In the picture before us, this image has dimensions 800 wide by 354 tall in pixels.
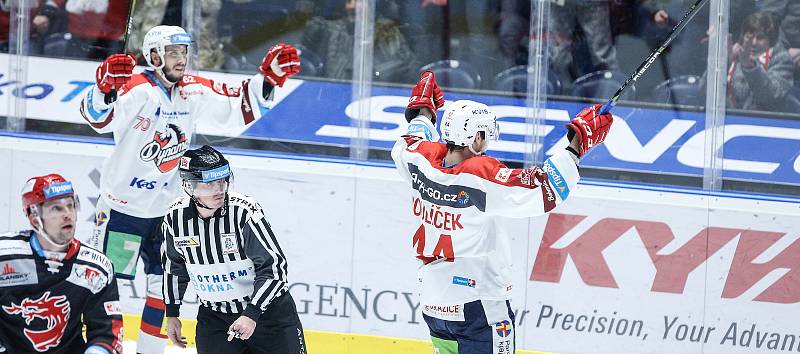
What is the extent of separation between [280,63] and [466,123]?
1355mm

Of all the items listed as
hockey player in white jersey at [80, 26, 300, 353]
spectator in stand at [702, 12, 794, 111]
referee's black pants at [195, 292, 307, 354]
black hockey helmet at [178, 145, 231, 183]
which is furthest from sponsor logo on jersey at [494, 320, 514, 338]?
spectator in stand at [702, 12, 794, 111]

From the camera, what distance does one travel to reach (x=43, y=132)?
656cm

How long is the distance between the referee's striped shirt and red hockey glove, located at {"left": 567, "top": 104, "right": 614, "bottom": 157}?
1046mm

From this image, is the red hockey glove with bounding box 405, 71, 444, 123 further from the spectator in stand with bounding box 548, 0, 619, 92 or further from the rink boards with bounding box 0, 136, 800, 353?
the spectator in stand with bounding box 548, 0, 619, 92

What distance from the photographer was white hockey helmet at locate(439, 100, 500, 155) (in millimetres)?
4406

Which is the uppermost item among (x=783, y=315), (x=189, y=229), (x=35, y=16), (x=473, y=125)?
(x=35, y=16)

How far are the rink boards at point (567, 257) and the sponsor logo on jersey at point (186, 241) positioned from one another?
180 cm

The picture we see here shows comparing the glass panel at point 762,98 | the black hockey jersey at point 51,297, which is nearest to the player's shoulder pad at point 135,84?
the black hockey jersey at point 51,297

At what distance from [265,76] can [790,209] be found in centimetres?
233

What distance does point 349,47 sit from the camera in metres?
6.37

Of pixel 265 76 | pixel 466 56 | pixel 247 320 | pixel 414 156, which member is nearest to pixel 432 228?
pixel 414 156

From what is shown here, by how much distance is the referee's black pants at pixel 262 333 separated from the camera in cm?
444

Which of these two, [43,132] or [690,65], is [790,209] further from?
[43,132]

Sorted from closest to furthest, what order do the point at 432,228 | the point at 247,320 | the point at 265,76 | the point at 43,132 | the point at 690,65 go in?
1. the point at 247,320
2. the point at 432,228
3. the point at 265,76
4. the point at 690,65
5. the point at 43,132
